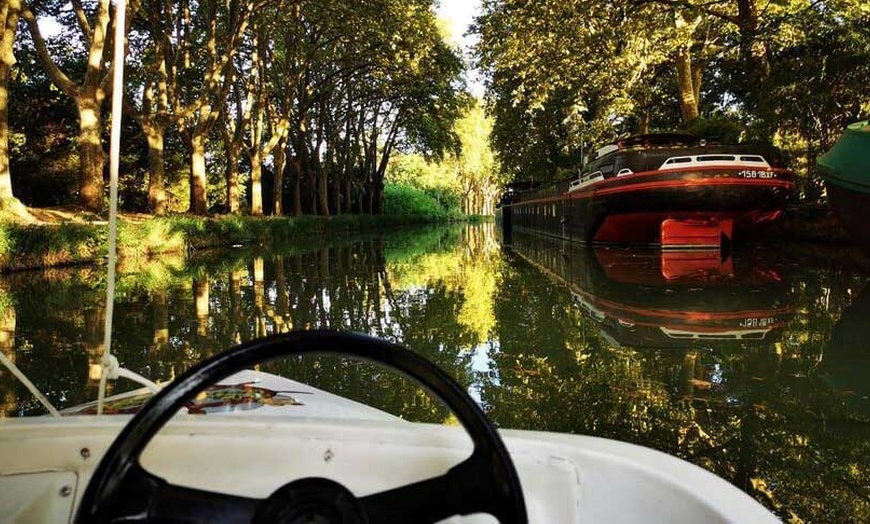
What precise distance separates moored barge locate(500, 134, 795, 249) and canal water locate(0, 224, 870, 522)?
1305 millimetres

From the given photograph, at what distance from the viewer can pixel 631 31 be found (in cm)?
1058

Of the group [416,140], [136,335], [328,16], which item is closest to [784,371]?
[136,335]

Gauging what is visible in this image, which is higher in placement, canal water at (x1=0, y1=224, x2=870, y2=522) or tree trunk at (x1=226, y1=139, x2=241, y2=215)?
tree trunk at (x1=226, y1=139, x2=241, y2=215)

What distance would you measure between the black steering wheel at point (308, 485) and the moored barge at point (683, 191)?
1021 centimetres

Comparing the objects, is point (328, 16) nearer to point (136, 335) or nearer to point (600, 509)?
point (136, 335)

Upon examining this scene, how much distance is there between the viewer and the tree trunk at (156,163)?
1464 cm

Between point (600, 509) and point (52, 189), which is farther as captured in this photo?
point (52, 189)

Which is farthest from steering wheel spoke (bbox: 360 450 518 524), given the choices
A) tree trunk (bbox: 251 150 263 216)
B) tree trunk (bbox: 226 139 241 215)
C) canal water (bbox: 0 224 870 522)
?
tree trunk (bbox: 251 150 263 216)

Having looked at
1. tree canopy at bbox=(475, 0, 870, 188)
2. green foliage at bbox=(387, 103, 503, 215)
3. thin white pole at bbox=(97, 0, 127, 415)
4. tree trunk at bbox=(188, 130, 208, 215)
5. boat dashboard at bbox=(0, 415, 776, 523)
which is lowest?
boat dashboard at bbox=(0, 415, 776, 523)

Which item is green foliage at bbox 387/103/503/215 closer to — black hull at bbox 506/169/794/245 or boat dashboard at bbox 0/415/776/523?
black hull at bbox 506/169/794/245

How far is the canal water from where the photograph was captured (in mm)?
2844

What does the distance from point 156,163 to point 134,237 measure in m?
3.30

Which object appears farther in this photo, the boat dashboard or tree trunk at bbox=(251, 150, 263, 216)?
tree trunk at bbox=(251, 150, 263, 216)

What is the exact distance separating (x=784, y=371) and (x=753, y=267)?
5.94 m
